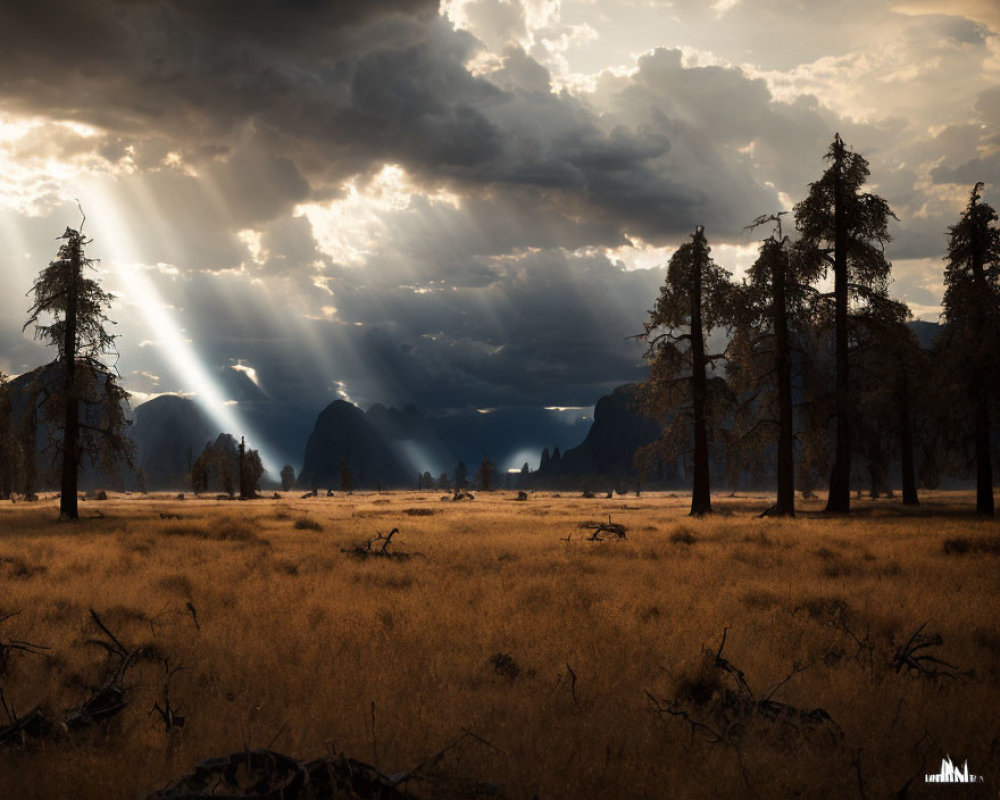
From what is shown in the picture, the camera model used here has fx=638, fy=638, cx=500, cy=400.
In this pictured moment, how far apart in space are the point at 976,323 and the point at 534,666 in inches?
923

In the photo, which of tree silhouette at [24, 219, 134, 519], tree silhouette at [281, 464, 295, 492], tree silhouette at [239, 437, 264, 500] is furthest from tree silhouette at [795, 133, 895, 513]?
tree silhouette at [281, 464, 295, 492]

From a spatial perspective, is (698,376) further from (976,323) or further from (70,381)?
(70,381)

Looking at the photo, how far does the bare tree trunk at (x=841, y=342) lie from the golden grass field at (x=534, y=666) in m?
10.4

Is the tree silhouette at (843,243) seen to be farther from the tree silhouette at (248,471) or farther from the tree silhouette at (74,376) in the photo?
the tree silhouette at (248,471)

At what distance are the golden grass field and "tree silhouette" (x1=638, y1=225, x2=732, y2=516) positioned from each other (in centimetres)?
1229

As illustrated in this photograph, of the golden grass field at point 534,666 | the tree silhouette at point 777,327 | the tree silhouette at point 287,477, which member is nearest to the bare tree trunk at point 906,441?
the tree silhouette at point 777,327

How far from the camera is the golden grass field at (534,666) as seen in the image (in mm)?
4207

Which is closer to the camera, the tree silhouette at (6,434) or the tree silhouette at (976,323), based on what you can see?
the tree silhouette at (976,323)

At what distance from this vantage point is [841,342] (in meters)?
23.0

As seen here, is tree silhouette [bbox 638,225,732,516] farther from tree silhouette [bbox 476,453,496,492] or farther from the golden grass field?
tree silhouette [bbox 476,453,496,492]

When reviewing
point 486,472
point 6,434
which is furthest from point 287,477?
point 6,434

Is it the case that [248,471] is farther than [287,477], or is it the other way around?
[287,477]

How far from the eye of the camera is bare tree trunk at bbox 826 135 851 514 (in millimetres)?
22828

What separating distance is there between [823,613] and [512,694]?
499cm
